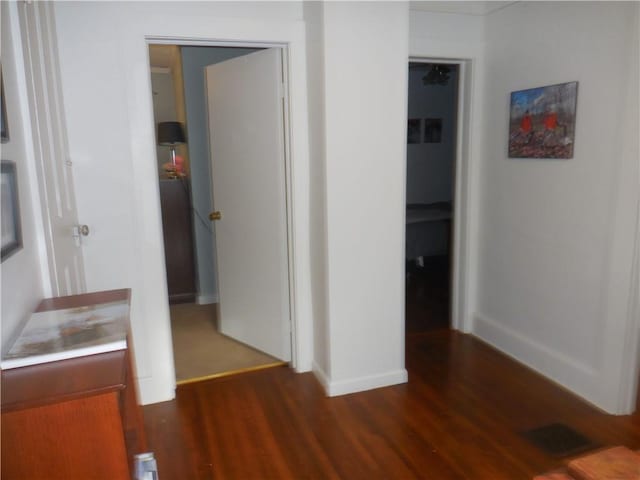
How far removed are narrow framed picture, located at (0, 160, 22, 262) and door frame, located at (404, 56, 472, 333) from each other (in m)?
2.41

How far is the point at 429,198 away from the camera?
249 inches

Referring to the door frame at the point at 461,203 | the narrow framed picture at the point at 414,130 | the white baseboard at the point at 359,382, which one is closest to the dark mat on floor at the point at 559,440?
the white baseboard at the point at 359,382

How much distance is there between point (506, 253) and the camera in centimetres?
315

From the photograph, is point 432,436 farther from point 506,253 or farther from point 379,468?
point 506,253

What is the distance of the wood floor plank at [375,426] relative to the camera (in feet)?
6.81

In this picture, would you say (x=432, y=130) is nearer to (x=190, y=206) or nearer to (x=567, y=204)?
(x=190, y=206)

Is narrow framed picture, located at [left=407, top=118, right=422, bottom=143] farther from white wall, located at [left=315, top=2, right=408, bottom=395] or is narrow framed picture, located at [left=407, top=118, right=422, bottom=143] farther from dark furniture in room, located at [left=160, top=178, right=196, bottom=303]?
white wall, located at [left=315, top=2, right=408, bottom=395]

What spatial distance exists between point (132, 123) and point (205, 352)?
165cm

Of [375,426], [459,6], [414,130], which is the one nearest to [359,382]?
[375,426]

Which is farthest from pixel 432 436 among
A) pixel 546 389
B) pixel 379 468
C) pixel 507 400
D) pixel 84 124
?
pixel 84 124

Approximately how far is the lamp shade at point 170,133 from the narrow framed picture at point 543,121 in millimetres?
2852

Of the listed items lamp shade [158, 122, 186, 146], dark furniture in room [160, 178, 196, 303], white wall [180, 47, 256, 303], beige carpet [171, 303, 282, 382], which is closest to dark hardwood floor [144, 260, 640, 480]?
beige carpet [171, 303, 282, 382]

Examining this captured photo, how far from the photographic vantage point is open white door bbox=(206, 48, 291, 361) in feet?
9.14

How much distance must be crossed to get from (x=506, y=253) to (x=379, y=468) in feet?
5.69
